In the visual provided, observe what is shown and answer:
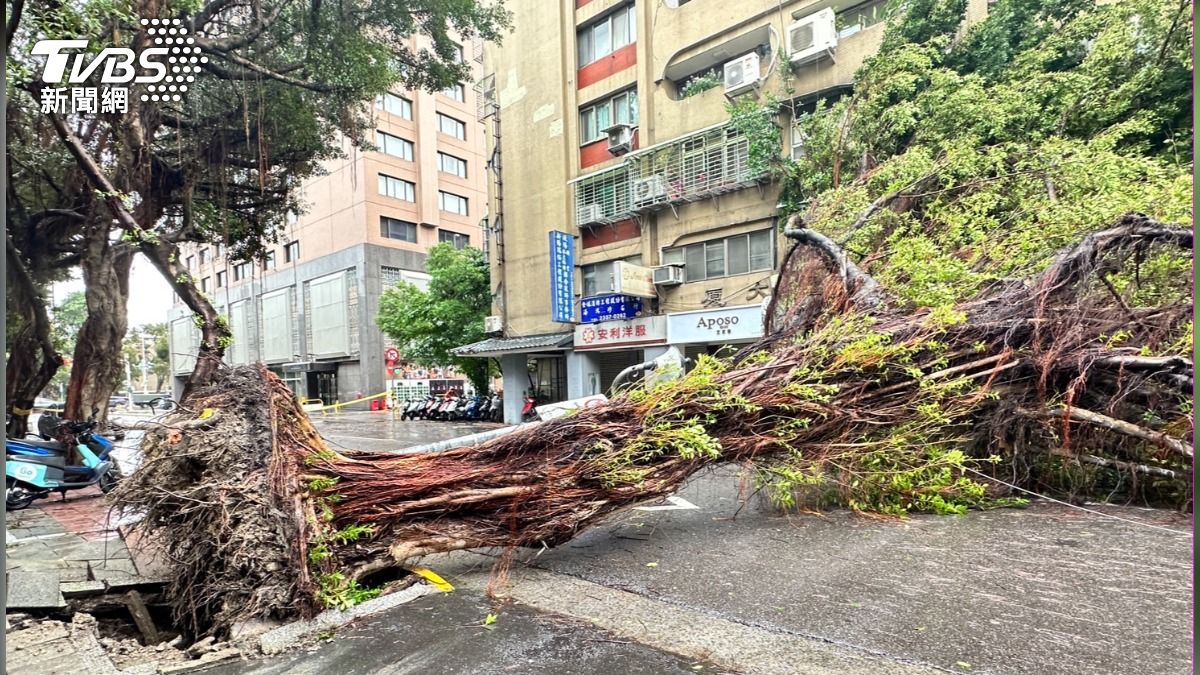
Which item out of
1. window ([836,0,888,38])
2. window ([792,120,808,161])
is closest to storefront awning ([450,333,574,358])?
window ([792,120,808,161])

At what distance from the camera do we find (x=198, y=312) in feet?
20.2

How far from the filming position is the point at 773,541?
5.01 m

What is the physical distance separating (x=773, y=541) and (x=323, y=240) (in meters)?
32.1

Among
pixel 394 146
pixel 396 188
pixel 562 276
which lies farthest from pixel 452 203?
pixel 562 276

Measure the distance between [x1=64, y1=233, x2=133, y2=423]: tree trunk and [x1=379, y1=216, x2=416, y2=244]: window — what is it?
71.3 feet

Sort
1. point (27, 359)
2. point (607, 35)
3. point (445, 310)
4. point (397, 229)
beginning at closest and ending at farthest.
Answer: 1. point (27, 359)
2. point (607, 35)
3. point (445, 310)
4. point (397, 229)

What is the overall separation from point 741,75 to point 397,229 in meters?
22.4

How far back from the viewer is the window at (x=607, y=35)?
16.8 m

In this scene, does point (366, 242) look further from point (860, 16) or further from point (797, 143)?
point (860, 16)

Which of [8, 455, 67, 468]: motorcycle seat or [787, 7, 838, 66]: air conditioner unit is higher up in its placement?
[787, 7, 838, 66]: air conditioner unit

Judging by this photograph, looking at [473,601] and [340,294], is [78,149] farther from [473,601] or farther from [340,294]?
[340,294]

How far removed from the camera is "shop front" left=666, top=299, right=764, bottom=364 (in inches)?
536

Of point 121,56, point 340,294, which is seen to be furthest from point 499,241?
point 340,294

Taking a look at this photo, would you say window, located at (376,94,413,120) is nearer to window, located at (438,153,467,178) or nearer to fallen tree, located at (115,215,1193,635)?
window, located at (438,153,467,178)
